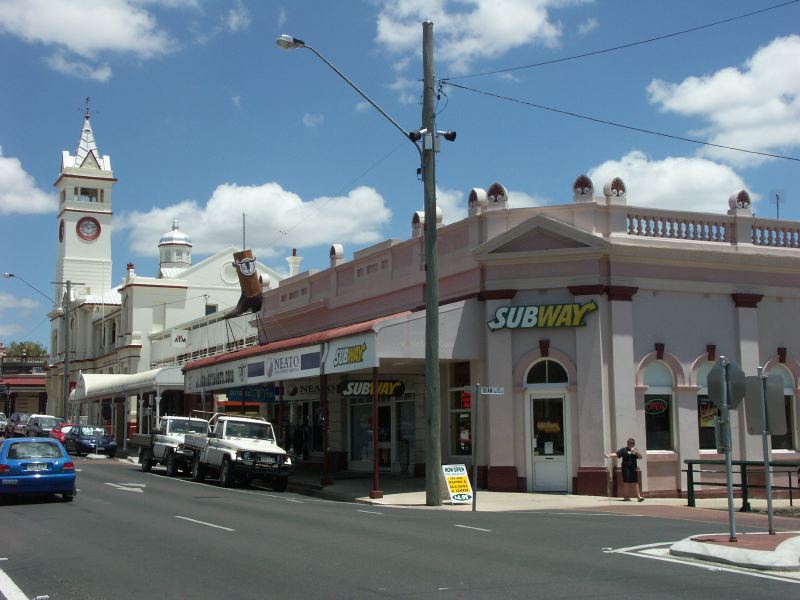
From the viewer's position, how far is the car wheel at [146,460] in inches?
1282

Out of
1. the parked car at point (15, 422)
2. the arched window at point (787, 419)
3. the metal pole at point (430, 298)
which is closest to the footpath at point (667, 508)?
the metal pole at point (430, 298)

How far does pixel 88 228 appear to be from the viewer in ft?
284

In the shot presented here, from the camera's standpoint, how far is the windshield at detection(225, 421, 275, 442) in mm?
26406

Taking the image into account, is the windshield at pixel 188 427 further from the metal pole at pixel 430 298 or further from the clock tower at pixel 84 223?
the clock tower at pixel 84 223

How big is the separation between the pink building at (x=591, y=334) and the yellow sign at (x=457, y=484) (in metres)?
1.96

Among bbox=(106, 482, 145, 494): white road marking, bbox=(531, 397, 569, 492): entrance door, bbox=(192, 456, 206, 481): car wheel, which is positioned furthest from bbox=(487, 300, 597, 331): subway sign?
bbox=(192, 456, 206, 481): car wheel

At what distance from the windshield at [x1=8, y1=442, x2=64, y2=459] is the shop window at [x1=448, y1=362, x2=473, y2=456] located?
10.5m

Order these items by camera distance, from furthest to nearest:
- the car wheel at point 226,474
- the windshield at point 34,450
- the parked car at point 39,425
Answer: the parked car at point 39,425
the car wheel at point 226,474
the windshield at point 34,450

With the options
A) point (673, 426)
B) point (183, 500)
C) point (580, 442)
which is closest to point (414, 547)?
point (183, 500)

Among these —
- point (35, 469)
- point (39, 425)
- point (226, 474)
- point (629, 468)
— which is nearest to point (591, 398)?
point (629, 468)

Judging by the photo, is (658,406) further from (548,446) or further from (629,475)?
(548,446)

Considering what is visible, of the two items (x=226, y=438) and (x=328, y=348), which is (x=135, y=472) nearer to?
(x=226, y=438)

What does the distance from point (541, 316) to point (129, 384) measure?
95.6 feet

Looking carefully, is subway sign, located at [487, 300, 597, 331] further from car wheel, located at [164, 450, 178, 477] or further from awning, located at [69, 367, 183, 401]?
awning, located at [69, 367, 183, 401]
